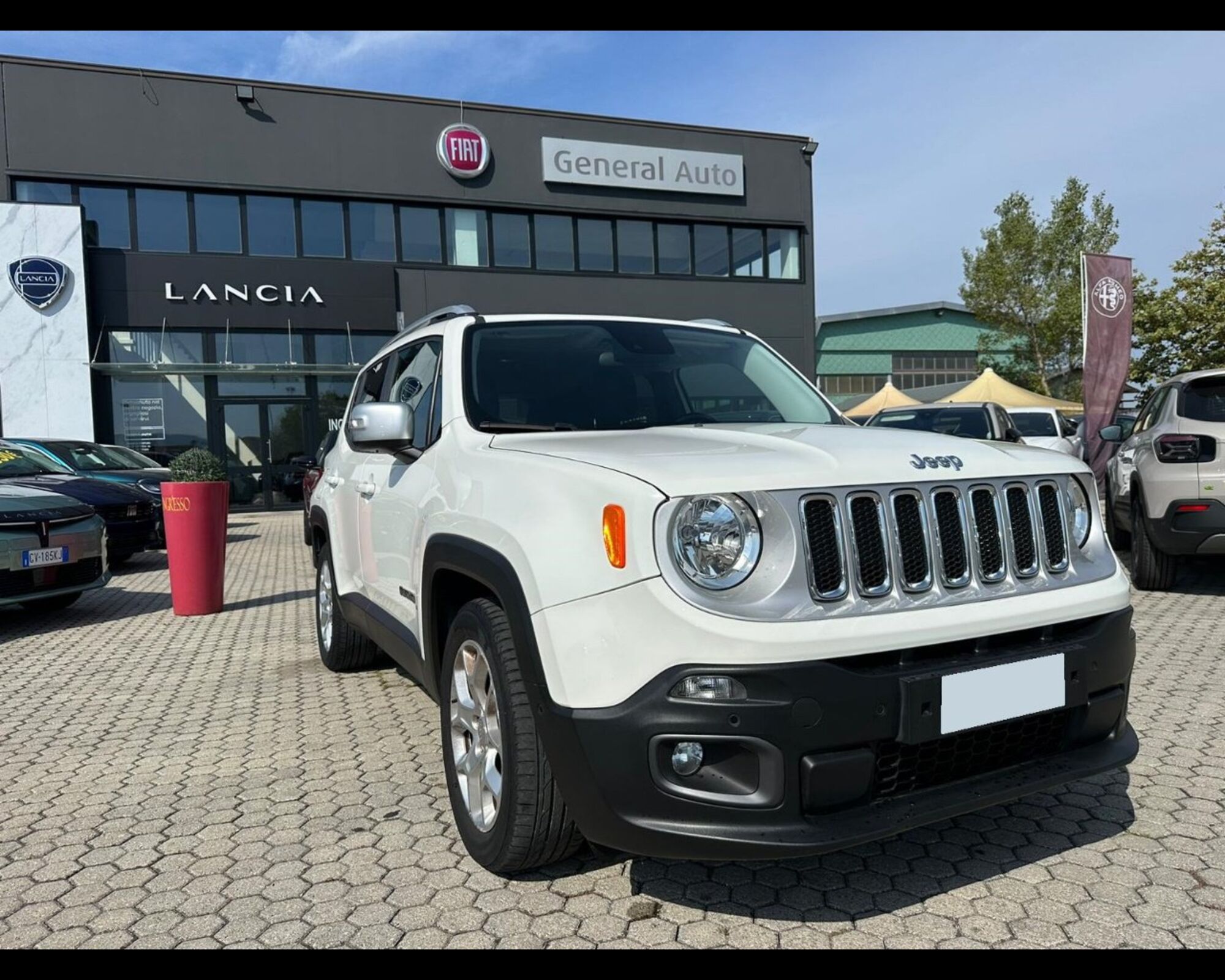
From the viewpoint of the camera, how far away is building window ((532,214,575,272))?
2027 cm

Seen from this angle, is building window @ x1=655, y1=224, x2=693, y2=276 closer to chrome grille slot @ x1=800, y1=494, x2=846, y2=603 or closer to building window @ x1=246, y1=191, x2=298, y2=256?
building window @ x1=246, y1=191, x2=298, y2=256

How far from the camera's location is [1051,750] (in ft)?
7.91

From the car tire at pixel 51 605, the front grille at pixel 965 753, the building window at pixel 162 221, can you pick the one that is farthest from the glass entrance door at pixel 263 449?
the front grille at pixel 965 753

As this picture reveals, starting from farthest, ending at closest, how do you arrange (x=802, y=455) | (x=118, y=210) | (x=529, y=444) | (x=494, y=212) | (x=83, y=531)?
(x=494, y=212) → (x=118, y=210) → (x=83, y=531) → (x=529, y=444) → (x=802, y=455)

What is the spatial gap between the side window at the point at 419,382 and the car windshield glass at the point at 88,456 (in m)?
9.10

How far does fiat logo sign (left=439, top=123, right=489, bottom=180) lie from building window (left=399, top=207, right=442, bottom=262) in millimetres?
1009

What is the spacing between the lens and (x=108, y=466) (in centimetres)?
1197

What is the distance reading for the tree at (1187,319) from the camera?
916 inches

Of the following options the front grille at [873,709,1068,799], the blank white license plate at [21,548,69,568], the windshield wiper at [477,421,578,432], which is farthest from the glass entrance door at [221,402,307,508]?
the front grille at [873,709,1068,799]

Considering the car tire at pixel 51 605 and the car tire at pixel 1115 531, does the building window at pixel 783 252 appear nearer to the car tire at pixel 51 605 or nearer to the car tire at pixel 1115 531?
the car tire at pixel 1115 531

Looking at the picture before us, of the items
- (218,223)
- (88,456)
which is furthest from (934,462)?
(218,223)
